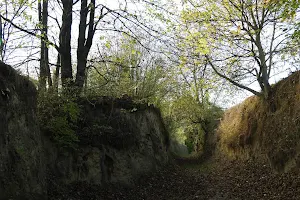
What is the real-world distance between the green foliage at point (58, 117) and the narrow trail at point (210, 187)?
1342 millimetres

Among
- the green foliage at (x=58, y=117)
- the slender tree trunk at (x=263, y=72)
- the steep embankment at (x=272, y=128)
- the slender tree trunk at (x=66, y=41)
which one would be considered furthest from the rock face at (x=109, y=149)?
the slender tree trunk at (x=263, y=72)

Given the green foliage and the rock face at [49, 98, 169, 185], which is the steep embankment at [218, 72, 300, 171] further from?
the green foliage

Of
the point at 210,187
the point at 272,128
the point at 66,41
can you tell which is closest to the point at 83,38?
the point at 66,41

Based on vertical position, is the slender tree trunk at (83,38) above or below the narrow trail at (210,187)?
above

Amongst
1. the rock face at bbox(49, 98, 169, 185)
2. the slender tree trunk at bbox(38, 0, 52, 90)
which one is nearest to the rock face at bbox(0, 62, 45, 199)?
the rock face at bbox(49, 98, 169, 185)

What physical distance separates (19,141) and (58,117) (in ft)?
6.74

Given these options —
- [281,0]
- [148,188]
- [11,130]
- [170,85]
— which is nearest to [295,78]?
[281,0]

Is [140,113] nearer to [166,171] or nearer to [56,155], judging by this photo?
[166,171]

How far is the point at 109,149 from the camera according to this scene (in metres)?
9.53

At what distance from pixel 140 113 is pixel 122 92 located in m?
1.22

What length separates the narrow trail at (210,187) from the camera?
7986 mm

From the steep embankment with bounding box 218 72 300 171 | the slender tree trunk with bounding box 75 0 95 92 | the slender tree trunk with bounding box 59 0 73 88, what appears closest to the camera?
the steep embankment with bounding box 218 72 300 171

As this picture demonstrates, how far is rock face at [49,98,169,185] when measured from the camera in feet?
26.1

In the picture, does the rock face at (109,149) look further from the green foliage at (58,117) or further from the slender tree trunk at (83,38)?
the slender tree trunk at (83,38)
